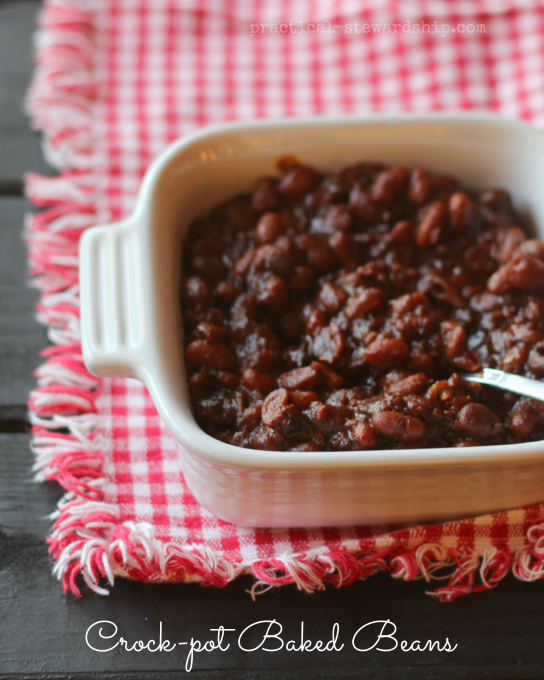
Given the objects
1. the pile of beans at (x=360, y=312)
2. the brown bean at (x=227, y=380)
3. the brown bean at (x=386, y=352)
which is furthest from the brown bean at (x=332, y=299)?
the brown bean at (x=227, y=380)

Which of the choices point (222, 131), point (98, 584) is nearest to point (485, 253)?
point (222, 131)

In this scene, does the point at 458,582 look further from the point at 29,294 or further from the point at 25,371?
the point at 29,294

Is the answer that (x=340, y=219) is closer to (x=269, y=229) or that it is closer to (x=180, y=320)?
(x=269, y=229)

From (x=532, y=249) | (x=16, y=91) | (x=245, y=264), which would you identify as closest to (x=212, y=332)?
(x=245, y=264)

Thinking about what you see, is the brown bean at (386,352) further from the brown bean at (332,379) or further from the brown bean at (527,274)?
the brown bean at (527,274)

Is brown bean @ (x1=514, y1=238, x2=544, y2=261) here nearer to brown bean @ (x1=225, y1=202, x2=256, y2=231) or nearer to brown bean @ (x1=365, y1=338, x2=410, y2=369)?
brown bean @ (x1=365, y1=338, x2=410, y2=369)
